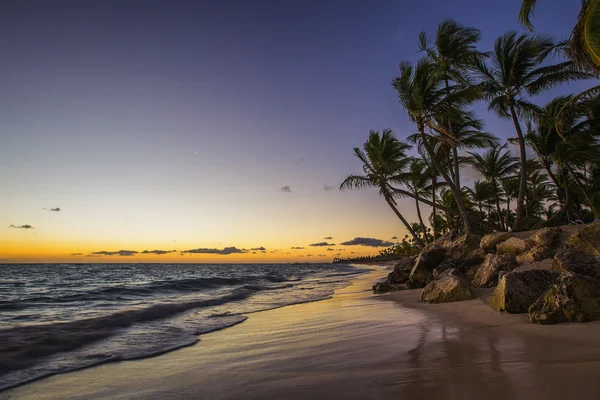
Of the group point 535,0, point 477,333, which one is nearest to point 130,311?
point 477,333

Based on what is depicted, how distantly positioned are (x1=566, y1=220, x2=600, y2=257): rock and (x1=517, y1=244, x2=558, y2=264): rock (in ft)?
1.90

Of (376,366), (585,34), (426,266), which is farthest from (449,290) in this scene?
(585,34)

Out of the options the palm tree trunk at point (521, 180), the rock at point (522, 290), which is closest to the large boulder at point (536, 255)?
the rock at point (522, 290)

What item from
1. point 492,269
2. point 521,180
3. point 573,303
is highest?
point 521,180

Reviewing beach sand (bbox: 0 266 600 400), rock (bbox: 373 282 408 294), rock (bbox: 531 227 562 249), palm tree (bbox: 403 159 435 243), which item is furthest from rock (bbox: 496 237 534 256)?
palm tree (bbox: 403 159 435 243)

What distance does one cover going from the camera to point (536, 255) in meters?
10.8

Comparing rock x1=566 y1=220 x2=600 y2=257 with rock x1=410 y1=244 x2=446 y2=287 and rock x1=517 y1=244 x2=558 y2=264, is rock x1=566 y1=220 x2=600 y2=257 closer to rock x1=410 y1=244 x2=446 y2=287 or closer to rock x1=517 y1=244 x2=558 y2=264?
rock x1=517 y1=244 x2=558 y2=264

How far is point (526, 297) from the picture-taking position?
6395mm

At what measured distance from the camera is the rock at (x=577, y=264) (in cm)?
615

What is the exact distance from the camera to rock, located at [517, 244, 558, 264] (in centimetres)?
1066

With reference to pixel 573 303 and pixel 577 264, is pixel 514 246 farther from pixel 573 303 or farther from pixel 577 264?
pixel 573 303

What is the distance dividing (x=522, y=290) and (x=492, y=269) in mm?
3652

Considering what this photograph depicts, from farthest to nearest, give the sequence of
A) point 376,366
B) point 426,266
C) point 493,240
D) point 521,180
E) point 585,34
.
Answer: point 521,180 → point 426,266 → point 493,240 → point 585,34 → point 376,366

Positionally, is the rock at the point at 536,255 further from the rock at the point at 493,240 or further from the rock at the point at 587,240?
the rock at the point at 493,240
